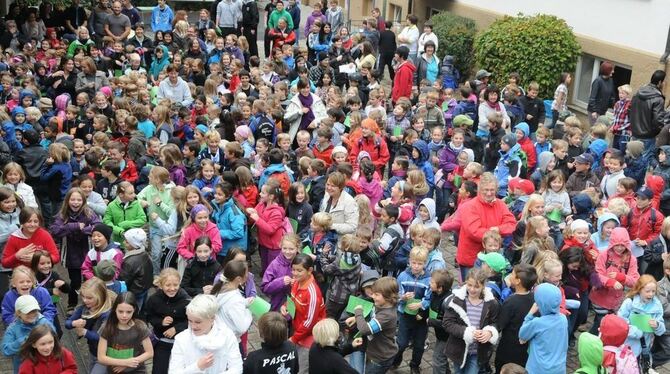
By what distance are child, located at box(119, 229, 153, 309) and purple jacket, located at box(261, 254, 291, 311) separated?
1.18m

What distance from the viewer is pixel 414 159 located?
1222cm

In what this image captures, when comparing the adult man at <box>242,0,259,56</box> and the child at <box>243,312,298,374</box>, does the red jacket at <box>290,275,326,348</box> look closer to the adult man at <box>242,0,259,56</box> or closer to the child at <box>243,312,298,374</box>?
the child at <box>243,312,298,374</box>

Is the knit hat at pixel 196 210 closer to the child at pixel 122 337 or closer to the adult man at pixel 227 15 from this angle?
the child at pixel 122 337

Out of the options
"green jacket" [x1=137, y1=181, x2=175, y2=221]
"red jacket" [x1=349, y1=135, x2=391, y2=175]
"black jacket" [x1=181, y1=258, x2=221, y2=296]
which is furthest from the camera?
"red jacket" [x1=349, y1=135, x2=391, y2=175]

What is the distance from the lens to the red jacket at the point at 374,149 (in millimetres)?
12461

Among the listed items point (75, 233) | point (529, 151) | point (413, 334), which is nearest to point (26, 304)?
point (75, 233)

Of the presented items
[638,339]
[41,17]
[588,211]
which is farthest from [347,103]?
[41,17]

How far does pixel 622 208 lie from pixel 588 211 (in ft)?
1.63

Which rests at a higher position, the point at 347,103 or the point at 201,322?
the point at 201,322

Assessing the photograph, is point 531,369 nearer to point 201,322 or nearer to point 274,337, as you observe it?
point 274,337

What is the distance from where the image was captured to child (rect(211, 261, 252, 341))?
301 inches

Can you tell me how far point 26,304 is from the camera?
7332mm

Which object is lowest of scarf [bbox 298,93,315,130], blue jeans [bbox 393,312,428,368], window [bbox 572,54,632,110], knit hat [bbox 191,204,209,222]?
window [bbox 572,54,632,110]

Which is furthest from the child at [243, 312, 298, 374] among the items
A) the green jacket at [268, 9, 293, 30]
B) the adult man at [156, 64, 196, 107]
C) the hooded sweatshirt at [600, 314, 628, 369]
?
the green jacket at [268, 9, 293, 30]
